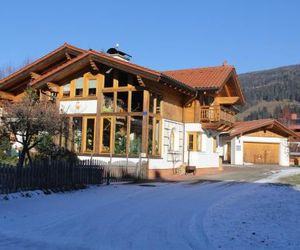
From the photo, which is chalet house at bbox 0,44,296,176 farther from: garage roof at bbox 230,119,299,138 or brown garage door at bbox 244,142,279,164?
brown garage door at bbox 244,142,279,164

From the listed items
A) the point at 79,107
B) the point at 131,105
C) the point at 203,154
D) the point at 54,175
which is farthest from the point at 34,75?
the point at 54,175

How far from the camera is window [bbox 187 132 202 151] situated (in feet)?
91.2

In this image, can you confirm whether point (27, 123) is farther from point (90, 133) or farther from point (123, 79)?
point (123, 79)

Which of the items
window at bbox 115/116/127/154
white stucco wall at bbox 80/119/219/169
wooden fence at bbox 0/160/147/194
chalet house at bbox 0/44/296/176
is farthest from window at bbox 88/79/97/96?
wooden fence at bbox 0/160/147/194

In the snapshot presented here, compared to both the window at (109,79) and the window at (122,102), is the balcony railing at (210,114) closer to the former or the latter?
the window at (122,102)

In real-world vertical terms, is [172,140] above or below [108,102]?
below

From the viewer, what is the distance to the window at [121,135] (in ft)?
78.6

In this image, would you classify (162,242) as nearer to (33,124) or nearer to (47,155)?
(33,124)

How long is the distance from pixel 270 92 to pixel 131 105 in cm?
13905

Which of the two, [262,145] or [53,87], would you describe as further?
[262,145]

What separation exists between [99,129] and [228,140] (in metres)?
19.8

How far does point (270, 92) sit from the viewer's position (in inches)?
6171

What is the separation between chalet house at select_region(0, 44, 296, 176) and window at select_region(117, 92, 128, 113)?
52 mm

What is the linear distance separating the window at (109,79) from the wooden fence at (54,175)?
653 centimetres
